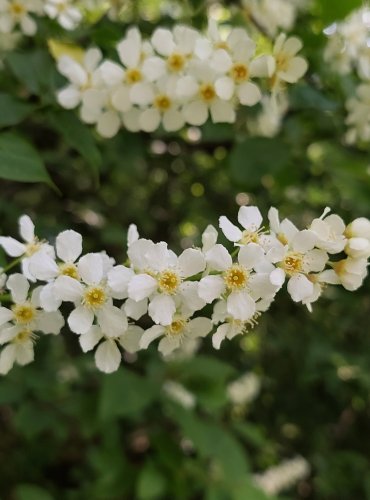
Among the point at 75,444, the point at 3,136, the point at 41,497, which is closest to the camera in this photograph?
the point at 3,136

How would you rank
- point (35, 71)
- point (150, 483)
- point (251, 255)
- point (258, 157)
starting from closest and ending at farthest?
point (251, 255), point (35, 71), point (258, 157), point (150, 483)

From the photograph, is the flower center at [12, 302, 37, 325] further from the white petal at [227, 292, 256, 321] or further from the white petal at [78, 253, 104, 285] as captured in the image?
the white petal at [227, 292, 256, 321]

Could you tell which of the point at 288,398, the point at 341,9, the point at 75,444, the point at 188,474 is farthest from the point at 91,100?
the point at 75,444

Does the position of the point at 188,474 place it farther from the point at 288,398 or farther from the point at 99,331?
the point at 99,331

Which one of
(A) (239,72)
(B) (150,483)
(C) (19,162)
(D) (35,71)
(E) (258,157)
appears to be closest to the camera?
(C) (19,162)

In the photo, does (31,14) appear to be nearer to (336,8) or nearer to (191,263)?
(336,8)

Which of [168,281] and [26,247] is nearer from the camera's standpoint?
[168,281]

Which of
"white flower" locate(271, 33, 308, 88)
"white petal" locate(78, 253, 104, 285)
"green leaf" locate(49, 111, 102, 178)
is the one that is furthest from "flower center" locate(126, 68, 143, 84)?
"white petal" locate(78, 253, 104, 285)

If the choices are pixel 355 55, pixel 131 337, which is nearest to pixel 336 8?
pixel 355 55
